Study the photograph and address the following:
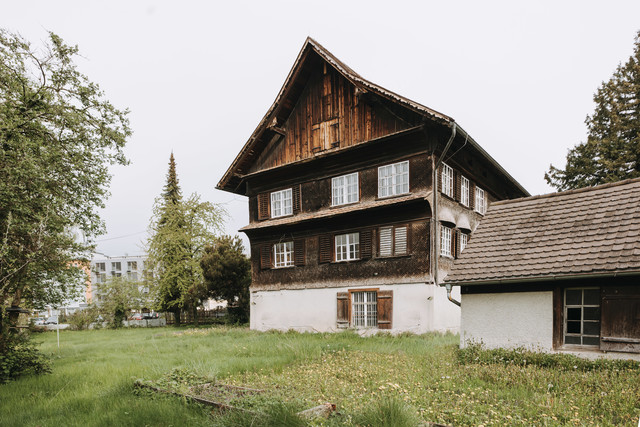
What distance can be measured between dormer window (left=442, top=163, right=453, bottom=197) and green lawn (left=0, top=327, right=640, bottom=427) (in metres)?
8.07

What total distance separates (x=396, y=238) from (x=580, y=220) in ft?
25.7

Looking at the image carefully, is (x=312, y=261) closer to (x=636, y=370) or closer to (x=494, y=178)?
(x=494, y=178)

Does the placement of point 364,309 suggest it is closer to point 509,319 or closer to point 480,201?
point 509,319

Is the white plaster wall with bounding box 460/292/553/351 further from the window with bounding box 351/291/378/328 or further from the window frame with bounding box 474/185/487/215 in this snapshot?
the window frame with bounding box 474/185/487/215

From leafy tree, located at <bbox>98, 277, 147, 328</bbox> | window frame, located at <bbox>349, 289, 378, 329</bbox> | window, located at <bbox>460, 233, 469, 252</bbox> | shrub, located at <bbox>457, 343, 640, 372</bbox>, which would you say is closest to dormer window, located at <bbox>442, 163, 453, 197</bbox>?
window, located at <bbox>460, 233, 469, 252</bbox>

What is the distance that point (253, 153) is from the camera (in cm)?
2358

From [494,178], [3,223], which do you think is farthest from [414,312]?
[3,223]

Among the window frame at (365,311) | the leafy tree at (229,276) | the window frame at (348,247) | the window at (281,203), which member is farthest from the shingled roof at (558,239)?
the leafy tree at (229,276)

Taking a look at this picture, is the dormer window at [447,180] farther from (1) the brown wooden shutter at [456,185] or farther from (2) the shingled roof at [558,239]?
(2) the shingled roof at [558,239]

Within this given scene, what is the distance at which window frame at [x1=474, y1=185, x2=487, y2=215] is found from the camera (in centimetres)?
2184

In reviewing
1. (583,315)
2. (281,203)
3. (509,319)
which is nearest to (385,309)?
(509,319)

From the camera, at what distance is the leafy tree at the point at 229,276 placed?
100ft

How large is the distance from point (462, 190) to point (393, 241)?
4779 mm

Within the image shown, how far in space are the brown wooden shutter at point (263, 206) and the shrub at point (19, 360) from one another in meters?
12.8
